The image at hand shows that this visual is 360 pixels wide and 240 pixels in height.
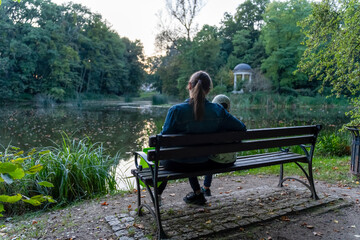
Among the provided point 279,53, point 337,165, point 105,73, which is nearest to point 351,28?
point 337,165

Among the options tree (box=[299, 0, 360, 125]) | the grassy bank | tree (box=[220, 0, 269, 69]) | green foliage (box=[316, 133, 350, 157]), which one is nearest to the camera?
the grassy bank

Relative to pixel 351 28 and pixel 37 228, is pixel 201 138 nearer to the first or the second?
pixel 37 228

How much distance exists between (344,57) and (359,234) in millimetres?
3865

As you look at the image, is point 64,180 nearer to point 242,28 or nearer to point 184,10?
point 184,10

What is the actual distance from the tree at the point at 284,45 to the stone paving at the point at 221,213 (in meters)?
34.6

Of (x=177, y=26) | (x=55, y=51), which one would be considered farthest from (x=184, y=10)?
(x=55, y=51)

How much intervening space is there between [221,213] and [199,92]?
4.34ft

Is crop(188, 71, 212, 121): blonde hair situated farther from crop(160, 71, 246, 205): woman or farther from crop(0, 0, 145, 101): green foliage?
crop(0, 0, 145, 101): green foliage

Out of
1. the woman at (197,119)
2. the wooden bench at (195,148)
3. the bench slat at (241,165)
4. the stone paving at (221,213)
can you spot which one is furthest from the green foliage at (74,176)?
the woman at (197,119)

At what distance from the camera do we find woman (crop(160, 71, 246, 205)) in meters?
2.66

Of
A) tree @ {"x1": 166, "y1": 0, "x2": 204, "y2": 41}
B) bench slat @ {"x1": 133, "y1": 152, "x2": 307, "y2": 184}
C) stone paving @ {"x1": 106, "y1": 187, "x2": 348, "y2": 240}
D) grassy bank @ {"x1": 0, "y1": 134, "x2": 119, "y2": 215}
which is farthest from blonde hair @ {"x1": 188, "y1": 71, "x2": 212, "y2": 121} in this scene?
tree @ {"x1": 166, "y1": 0, "x2": 204, "y2": 41}

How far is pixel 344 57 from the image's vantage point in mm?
5414

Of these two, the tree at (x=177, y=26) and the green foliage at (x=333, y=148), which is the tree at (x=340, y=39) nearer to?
the green foliage at (x=333, y=148)

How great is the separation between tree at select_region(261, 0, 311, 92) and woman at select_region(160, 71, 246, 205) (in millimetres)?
35453
